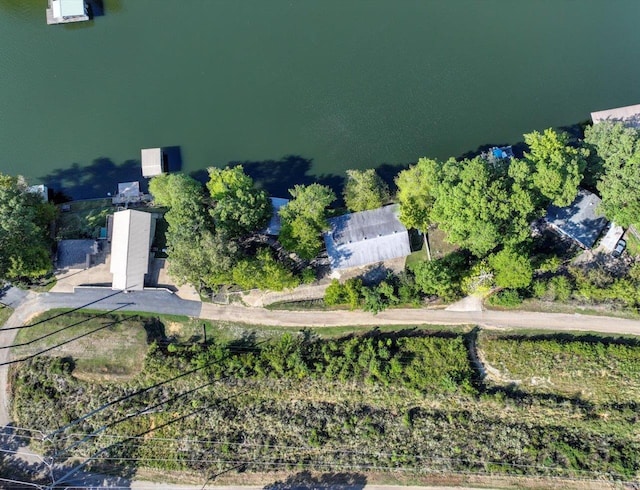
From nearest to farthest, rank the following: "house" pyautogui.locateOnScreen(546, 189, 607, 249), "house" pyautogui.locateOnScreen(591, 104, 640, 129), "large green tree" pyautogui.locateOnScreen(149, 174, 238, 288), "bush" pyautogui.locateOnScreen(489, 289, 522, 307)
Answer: "large green tree" pyautogui.locateOnScreen(149, 174, 238, 288) < "bush" pyautogui.locateOnScreen(489, 289, 522, 307) < "house" pyautogui.locateOnScreen(546, 189, 607, 249) < "house" pyautogui.locateOnScreen(591, 104, 640, 129)

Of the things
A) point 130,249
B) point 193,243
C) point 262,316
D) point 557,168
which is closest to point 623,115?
point 557,168

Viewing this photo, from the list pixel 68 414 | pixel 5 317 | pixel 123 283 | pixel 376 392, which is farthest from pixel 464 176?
pixel 5 317

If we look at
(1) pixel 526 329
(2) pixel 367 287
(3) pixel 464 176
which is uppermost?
(3) pixel 464 176

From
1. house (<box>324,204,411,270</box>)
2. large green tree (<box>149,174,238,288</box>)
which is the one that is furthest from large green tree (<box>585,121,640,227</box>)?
large green tree (<box>149,174,238,288</box>)

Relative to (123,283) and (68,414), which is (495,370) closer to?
(123,283)

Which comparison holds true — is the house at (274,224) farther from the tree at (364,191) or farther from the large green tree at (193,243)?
the tree at (364,191)

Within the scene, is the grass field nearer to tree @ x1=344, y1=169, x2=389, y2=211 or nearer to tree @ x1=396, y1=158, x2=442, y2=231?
tree @ x1=396, y1=158, x2=442, y2=231

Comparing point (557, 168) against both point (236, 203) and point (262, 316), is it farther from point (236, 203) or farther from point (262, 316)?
point (262, 316)
